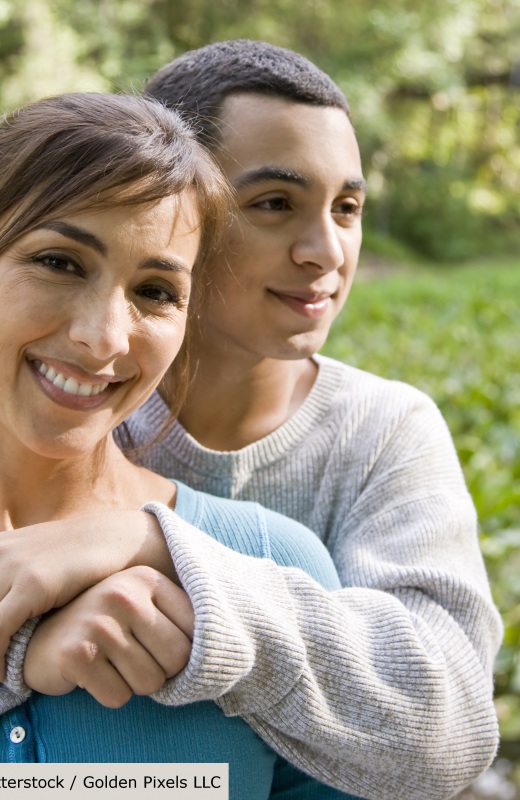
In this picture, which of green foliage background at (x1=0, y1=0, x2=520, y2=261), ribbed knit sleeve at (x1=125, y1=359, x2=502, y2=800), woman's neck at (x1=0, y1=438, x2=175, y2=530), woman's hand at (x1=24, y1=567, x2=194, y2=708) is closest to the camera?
woman's hand at (x1=24, y1=567, x2=194, y2=708)

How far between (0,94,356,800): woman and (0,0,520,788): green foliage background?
49 centimetres

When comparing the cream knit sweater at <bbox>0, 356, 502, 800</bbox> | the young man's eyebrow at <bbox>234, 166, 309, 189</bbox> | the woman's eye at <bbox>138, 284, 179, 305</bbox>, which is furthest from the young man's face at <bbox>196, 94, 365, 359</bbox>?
the woman's eye at <bbox>138, 284, 179, 305</bbox>

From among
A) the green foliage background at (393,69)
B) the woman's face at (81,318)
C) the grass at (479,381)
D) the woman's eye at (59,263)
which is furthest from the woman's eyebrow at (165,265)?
the green foliage background at (393,69)

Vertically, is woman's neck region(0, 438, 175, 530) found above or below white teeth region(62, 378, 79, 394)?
below

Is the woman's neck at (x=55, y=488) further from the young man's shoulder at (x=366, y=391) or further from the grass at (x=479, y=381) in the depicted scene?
the grass at (x=479, y=381)

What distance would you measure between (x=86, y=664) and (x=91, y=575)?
0.14m

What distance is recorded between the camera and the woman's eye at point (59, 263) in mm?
1665

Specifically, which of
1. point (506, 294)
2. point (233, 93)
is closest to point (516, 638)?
point (233, 93)

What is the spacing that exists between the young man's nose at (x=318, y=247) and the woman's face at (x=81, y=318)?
0.49m

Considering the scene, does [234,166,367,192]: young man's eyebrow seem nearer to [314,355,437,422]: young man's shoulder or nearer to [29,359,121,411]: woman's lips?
[314,355,437,422]: young man's shoulder

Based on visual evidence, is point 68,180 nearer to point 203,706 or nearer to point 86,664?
point 86,664

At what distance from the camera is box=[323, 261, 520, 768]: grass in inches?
141

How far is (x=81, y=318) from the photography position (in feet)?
5.41

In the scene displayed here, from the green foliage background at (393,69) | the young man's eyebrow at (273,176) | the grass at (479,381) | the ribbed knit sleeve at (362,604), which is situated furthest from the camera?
the green foliage background at (393,69)
